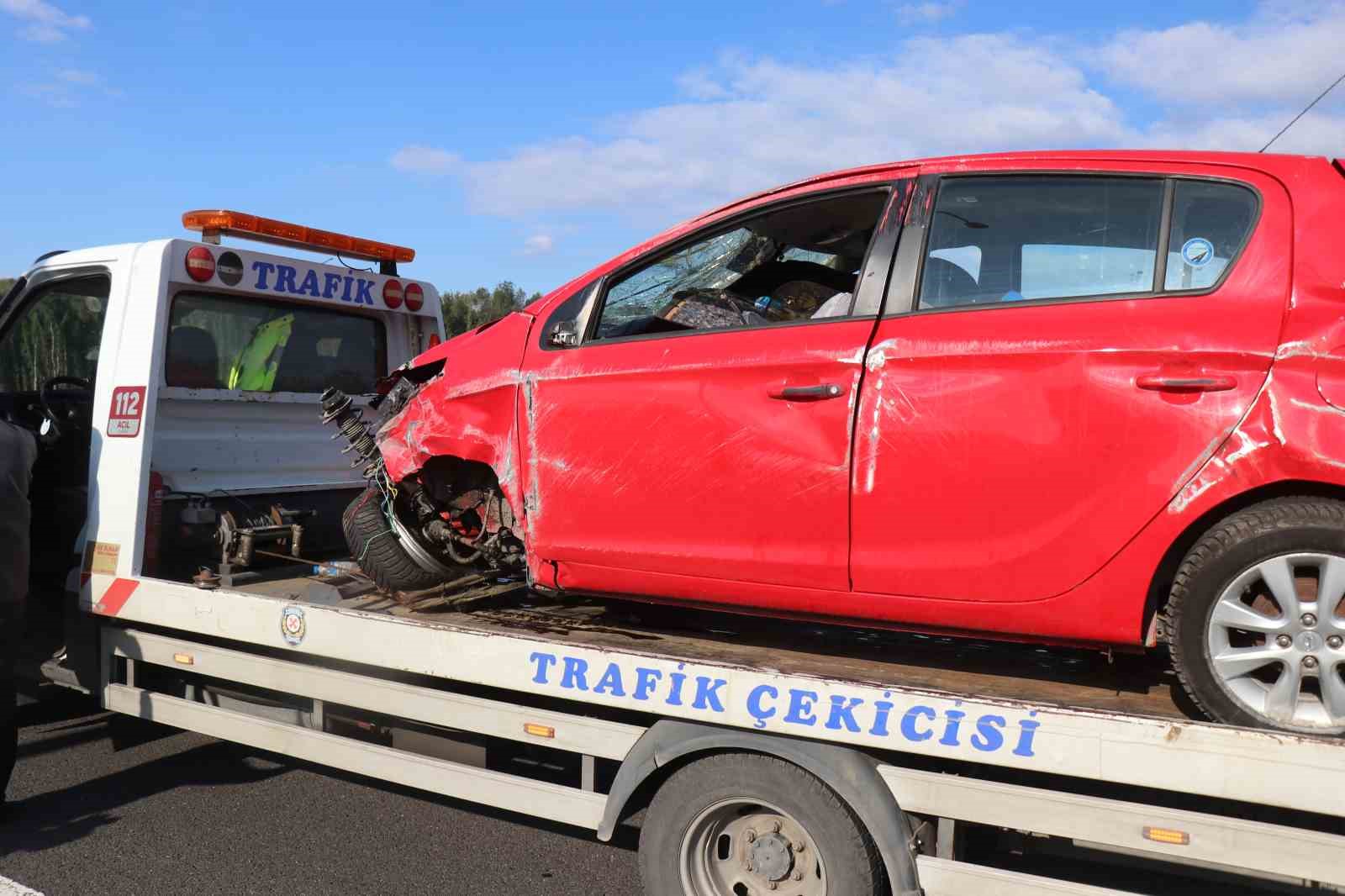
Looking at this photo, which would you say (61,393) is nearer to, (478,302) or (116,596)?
(116,596)

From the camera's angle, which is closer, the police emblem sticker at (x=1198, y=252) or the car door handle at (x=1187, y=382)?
the car door handle at (x=1187, y=382)

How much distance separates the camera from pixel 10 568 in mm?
4148

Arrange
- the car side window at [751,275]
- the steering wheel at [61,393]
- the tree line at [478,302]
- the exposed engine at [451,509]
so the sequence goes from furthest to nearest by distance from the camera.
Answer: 1. the tree line at [478,302]
2. the steering wheel at [61,393]
3. the exposed engine at [451,509]
4. the car side window at [751,275]

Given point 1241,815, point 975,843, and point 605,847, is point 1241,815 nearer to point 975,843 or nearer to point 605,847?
point 975,843

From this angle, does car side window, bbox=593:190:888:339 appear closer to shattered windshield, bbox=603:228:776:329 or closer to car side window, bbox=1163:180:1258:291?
shattered windshield, bbox=603:228:776:329

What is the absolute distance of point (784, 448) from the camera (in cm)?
310

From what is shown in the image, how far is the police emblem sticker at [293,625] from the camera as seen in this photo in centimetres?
386

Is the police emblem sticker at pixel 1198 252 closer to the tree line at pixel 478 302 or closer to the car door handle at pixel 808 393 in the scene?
the car door handle at pixel 808 393

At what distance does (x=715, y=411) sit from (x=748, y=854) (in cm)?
128

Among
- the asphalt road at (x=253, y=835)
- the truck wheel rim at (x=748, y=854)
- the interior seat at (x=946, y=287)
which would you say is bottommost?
the asphalt road at (x=253, y=835)

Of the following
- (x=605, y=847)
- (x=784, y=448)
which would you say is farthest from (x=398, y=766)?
(x=784, y=448)

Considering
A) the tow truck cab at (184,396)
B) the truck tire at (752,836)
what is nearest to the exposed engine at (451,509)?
the tow truck cab at (184,396)

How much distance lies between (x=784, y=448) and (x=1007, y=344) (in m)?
0.68

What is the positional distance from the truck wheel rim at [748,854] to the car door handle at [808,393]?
3.73ft
